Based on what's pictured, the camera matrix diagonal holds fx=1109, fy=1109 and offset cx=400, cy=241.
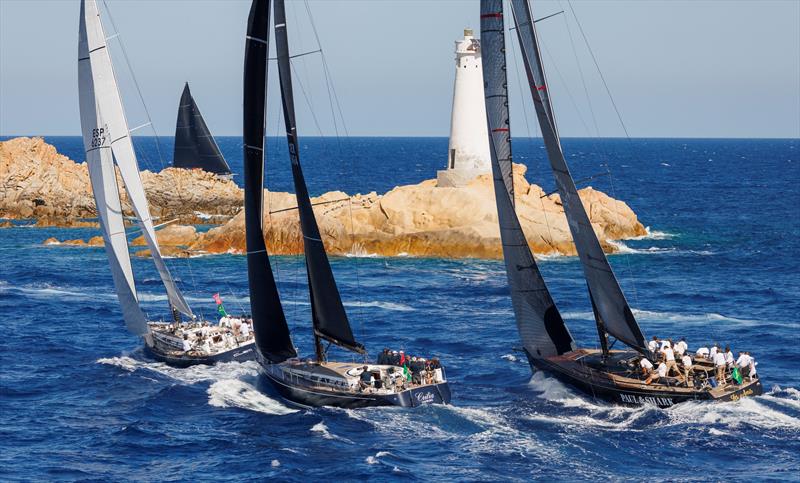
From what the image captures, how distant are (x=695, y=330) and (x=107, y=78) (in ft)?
87.3

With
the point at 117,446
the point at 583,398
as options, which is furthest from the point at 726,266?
the point at 117,446

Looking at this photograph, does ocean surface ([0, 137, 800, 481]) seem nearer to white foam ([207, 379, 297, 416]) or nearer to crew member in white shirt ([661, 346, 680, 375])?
white foam ([207, 379, 297, 416])

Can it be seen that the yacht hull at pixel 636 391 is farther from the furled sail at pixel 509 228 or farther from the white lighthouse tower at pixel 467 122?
the white lighthouse tower at pixel 467 122

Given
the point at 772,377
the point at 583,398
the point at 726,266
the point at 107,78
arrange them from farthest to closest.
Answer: the point at 726,266 < the point at 107,78 < the point at 772,377 < the point at 583,398

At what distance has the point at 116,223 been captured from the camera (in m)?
43.6

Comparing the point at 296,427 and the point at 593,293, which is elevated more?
the point at 593,293

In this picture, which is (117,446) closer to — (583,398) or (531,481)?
(531,481)

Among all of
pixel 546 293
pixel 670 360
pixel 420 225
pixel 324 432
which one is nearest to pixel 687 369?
pixel 670 360

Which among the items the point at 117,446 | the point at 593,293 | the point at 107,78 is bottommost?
the point at 117,446

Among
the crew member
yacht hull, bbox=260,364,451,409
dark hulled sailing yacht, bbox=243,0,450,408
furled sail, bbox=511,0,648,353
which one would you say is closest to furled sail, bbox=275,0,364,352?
dark hulled sailing yacht, bbox=243,0,450,408

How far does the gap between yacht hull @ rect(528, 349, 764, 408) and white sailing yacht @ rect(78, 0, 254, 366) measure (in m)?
12.6

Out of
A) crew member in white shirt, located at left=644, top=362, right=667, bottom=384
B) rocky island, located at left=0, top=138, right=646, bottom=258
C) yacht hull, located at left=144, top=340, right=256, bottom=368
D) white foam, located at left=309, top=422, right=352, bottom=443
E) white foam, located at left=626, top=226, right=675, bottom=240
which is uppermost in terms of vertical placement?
rocky island, located at left=0, top=138, right=646, bottom=258

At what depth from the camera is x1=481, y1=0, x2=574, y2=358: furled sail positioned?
37.4 metres

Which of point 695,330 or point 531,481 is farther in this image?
point 695,330
